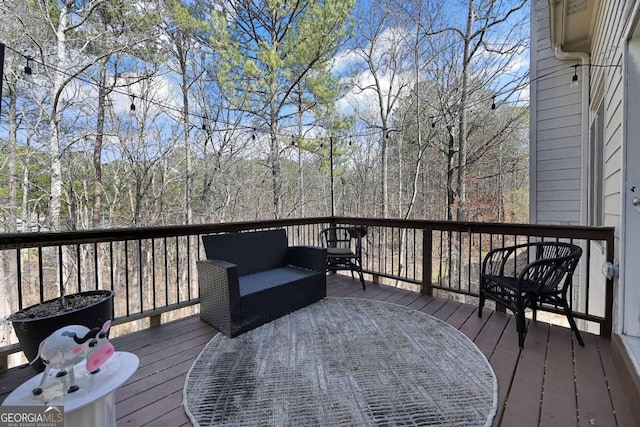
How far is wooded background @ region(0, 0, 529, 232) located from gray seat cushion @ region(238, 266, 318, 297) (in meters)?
4.08

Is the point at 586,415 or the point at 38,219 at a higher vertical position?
the point at 38,219

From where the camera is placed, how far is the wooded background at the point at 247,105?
216 inches

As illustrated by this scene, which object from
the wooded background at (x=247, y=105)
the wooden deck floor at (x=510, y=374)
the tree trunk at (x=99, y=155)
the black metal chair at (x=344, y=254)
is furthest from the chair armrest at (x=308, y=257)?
the tree trunk at (x=99, y=155)

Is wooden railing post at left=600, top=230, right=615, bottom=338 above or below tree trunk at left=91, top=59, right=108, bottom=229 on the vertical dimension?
below

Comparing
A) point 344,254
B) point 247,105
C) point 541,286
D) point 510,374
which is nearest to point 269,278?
point 344,254

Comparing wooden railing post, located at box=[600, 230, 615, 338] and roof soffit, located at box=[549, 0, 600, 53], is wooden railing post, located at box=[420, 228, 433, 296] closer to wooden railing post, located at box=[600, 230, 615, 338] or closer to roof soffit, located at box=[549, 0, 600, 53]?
wooden railing post, located at box=[600, 230, 615, 338]

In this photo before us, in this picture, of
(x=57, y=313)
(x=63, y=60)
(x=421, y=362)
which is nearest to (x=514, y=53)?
(x=421, y=362)

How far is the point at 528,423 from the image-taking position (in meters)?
1.40

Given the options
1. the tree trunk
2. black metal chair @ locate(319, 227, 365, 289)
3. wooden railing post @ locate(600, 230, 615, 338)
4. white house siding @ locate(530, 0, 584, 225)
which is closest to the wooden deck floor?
wooden railing post @ locate(600, 230, 615, 338)

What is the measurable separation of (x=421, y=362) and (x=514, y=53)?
753 centimetres

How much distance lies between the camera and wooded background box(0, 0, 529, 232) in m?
5.48

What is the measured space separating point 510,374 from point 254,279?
6.90 feet

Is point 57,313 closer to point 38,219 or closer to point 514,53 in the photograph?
point 38,219

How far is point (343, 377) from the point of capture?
179cm
